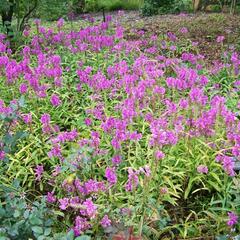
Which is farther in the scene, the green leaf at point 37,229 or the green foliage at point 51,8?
the green foliage at point 51,8

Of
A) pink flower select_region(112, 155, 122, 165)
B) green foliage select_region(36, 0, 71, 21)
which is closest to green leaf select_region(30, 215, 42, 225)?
pink flower select_region(112, 155, 122, 165)

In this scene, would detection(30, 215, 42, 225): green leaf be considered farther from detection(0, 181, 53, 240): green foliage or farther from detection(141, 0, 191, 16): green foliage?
detection(141, 0, 191, 16): green foliage

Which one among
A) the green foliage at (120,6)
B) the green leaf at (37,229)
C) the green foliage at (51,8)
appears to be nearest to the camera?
the green leaf at (37,229)

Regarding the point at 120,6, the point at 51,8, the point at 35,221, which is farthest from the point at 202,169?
the point at 120,6

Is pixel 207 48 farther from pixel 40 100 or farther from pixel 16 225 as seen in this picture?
pixel 16 225

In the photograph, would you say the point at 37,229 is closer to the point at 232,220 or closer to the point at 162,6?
the point at 232,220

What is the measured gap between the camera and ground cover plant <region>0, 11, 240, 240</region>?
2.61 metres

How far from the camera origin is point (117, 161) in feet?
9.90

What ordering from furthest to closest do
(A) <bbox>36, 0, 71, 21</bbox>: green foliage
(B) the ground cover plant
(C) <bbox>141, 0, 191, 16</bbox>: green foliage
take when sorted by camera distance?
1. (C) <bbox>141, 0, 191, 16</bbox>: green foliage
2. (A) <bbox>36, 0, 71, 21</bbox>: green foliage
3. (B) the ground cover plant

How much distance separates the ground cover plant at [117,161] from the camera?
8.55ft

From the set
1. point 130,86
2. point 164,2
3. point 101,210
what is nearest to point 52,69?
point 130,86

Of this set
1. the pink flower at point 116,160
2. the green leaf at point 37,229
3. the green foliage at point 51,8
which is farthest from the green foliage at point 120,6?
the green leaf at point 37,229

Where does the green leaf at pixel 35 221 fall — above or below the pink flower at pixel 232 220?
above

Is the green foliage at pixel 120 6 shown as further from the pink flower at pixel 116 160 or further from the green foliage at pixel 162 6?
the pink flower at pixel 116 160
